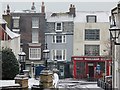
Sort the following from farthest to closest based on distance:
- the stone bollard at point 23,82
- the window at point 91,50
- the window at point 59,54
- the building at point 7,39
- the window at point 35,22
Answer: the window at point 35,22
the window at point 59,54
the window at point 91,50
the building at point 7,39
the stone bollard at point 23,82

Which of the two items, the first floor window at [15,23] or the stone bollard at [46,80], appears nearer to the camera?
the stone bollard at [46,80]

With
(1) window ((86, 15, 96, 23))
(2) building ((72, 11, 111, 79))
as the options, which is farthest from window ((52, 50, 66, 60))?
(1) window ((86, 15, 96, 23))

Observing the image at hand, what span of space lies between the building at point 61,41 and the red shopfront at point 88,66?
0.98 m

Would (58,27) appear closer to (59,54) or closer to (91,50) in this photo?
(59,54)

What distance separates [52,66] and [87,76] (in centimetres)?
390

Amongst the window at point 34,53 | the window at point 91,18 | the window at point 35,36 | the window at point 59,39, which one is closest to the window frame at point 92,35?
the window at point 91,18

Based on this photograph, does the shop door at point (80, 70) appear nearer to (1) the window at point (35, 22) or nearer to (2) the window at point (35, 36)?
(2) the window at point (35, 36)

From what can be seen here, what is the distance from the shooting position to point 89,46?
A: 4325 cm

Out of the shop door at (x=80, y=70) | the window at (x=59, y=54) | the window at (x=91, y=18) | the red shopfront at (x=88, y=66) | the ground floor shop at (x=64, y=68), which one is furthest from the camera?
the window at (x=59, y=54)

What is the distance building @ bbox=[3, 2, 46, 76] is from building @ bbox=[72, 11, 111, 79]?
3.79m

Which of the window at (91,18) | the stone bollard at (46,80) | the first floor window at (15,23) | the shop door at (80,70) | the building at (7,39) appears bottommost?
the shop door at (80,70)

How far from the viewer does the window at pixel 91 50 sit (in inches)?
1694

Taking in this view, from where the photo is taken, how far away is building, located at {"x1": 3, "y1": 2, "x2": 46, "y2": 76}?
1724 inches

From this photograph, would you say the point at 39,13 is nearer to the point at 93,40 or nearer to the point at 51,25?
the point at 51,25
